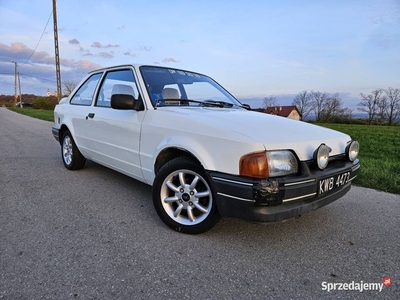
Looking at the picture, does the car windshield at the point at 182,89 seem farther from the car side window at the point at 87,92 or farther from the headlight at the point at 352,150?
the headlight at the point at 352,150

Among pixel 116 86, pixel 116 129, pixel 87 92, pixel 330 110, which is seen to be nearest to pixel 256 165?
pixel 116 129

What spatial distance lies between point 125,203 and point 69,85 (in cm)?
3626

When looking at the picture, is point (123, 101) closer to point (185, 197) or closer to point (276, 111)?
point (185, 197)

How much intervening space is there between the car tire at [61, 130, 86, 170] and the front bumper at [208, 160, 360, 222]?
3.03m

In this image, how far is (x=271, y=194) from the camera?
1940 millimetres

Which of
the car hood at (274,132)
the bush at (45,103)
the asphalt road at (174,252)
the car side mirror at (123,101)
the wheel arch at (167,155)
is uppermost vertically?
the bush at (45,103)

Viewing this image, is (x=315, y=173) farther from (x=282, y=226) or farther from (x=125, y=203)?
(x=125, y=203)

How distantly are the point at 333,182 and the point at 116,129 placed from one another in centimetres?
238

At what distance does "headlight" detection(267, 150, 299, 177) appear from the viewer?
2.01 meters

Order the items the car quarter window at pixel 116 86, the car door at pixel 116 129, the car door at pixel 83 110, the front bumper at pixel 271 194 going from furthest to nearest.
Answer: the car door at pixel 83 110 → the car quarter window at pixel 116 86 → the car door at pixel 116 129 → the front bumper at pixel 271 194

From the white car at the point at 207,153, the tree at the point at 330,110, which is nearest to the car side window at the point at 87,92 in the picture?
the white car at the point at 207,153

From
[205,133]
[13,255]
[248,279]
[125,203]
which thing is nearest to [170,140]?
[205,133]

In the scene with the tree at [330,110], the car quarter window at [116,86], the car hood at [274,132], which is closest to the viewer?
the car hood at [274,132]

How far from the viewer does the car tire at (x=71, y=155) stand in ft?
14.4
